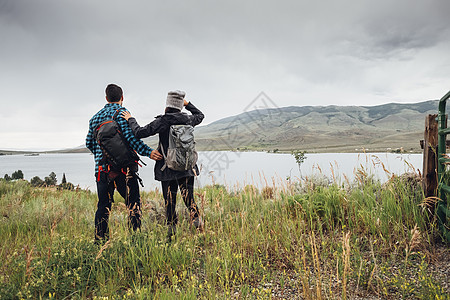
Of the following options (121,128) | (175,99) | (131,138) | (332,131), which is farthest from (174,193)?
(332,131)

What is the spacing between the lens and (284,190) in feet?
16.7

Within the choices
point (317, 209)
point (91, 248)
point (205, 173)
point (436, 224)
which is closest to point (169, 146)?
point (205, 173)

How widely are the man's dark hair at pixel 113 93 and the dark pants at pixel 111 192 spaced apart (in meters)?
1.22

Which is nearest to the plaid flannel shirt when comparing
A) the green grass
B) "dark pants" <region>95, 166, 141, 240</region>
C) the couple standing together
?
the couple standing together

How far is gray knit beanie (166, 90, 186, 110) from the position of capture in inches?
164

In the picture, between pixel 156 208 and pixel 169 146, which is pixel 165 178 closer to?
pixel 169 146

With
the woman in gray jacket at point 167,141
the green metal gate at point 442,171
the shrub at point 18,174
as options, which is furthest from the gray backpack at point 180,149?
the shrub at point 18,174

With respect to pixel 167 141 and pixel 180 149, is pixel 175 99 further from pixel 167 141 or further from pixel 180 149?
pixel 180 149

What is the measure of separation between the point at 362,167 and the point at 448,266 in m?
2.21

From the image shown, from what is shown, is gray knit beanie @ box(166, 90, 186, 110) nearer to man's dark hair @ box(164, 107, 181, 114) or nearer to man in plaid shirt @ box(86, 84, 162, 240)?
man's dark hair @ box(164, 107, 181, 114)

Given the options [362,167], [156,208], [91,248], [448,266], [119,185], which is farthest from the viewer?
[156,208]

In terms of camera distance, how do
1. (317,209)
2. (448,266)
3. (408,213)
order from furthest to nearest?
(317,209)
(408,213)
(448,266)

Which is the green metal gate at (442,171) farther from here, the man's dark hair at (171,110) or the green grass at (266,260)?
the man's dark hair at (171,110)

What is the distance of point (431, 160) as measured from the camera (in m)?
4.02
